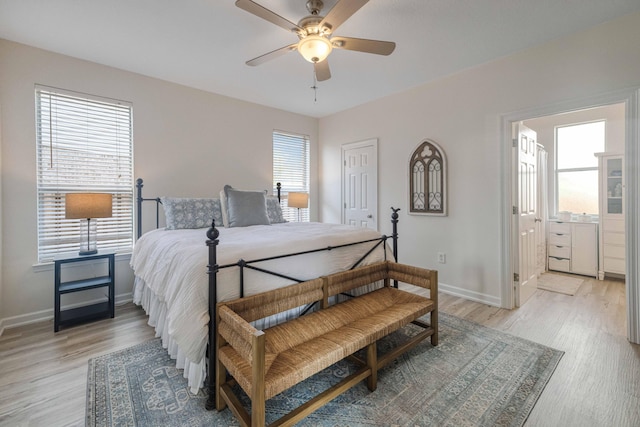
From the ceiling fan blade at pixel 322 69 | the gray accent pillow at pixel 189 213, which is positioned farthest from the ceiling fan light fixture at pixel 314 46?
the gray accent pillow at pixel 189 213

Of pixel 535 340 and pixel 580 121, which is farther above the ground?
pixel 580 121

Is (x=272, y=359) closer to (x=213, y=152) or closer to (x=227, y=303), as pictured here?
(x=227, y=303)

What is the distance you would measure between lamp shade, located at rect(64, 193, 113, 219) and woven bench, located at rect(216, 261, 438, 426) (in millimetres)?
1941

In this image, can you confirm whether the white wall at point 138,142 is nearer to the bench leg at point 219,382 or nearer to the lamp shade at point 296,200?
the lamp shade at point 296,200

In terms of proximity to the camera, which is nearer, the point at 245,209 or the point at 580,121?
the point at 245,209

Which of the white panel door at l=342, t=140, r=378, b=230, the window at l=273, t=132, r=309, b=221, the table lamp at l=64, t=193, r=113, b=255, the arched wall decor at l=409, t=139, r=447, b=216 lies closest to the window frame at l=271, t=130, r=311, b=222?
the window at l=273, t=132, r=309, b=221

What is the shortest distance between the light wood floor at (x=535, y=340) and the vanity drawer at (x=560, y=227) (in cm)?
126

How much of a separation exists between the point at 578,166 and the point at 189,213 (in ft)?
18.8

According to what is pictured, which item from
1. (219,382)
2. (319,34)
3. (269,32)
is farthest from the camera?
(269,32)

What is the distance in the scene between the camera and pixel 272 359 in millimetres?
1479

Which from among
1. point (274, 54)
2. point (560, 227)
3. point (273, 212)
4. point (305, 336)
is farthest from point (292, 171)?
point (560, 227)

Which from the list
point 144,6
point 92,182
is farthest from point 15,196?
point 144,6

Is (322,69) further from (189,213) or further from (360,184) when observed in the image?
(360,184)

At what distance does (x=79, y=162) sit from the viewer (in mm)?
2961
